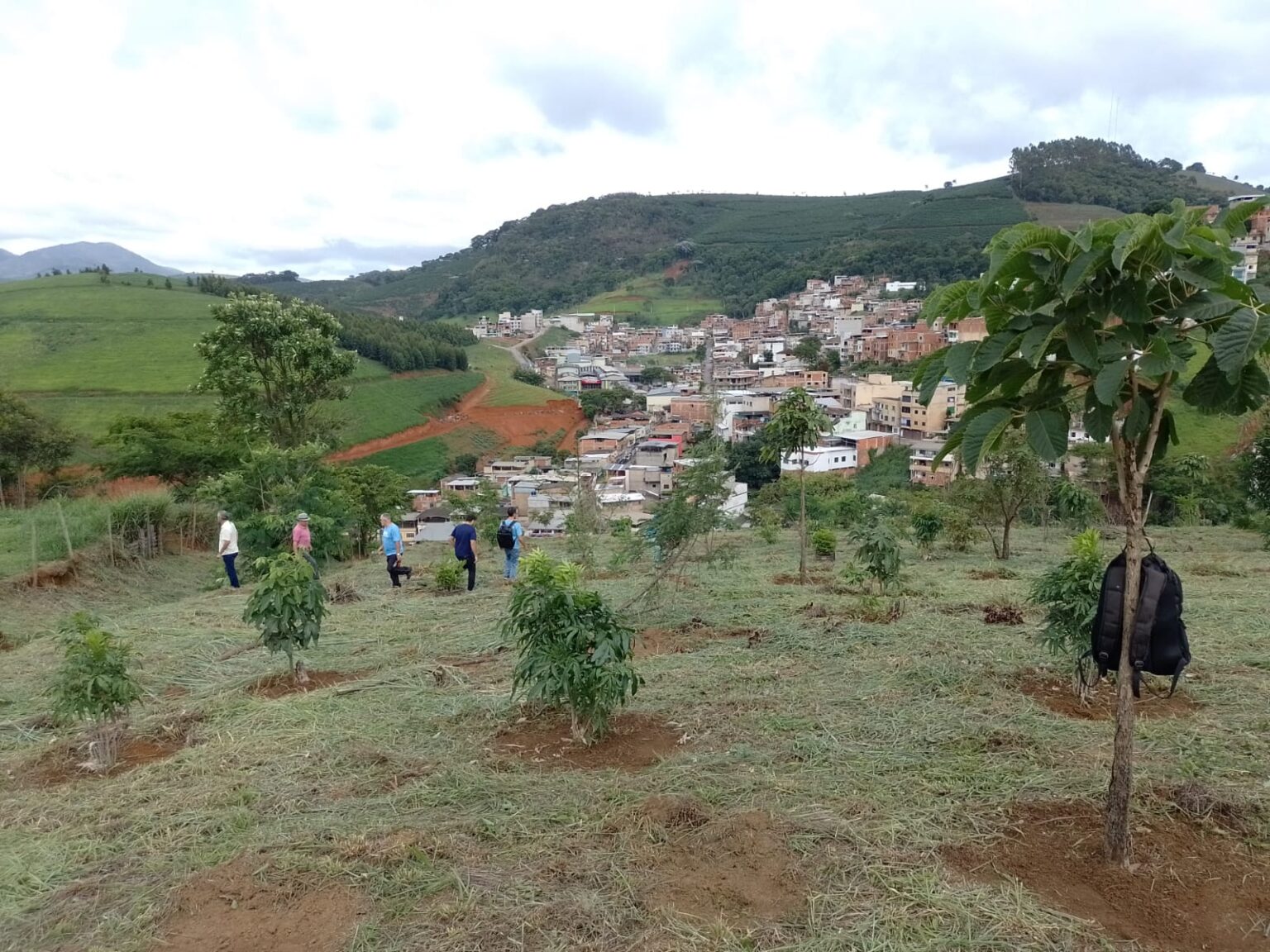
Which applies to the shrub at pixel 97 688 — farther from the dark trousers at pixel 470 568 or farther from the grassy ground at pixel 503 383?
the grassy ground at pixel 503 383

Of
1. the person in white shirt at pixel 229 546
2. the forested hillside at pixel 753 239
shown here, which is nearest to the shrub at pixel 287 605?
the person in white shirt at pixel 229 546

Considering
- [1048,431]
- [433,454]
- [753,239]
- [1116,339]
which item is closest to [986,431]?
[1048,431]

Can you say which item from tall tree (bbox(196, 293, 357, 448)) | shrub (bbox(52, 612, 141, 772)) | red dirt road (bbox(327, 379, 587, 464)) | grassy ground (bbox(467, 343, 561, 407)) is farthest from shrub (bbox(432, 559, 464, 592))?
grassy ground (bbox(467, 343, 561, 407))

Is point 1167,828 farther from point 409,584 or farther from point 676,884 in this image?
point 409,584

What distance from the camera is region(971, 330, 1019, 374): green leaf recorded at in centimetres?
338

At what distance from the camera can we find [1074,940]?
337 cm

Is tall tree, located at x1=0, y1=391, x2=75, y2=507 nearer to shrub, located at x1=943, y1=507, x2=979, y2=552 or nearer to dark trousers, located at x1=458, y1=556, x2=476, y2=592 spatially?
dark trousers, located at x1=458, y1=556, x2=476, y2=592

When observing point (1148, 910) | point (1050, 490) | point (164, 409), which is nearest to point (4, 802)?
point (1148, 910)

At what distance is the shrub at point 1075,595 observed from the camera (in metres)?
6.15

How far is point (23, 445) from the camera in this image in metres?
27.5

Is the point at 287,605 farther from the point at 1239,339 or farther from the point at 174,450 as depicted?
the point at 174,450

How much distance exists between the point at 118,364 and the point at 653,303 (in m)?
101

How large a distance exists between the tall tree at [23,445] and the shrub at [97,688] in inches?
1015

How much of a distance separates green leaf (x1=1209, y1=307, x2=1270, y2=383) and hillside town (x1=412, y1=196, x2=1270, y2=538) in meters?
0.45
